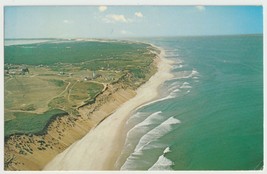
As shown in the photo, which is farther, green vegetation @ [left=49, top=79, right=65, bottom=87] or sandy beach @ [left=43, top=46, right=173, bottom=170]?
green vegetation @ [left=49, top=79, right=65, bottom=87]

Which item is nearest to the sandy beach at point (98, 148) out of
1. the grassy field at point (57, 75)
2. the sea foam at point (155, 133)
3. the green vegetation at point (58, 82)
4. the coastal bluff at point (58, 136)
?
the coastal bluff at point (58, 136)

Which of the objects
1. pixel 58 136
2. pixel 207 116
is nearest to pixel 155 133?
pixel 207 116

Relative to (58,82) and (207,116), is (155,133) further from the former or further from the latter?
(58,82)

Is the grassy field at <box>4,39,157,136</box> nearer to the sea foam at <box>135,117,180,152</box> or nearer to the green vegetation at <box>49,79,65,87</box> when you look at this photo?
the green vegetation at <box>49,79,65,87</box>

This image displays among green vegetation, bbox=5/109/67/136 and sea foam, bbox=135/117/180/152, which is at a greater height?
green vegetation, bbox=5/109/67/136

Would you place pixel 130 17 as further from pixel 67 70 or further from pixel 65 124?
pixel 65 124

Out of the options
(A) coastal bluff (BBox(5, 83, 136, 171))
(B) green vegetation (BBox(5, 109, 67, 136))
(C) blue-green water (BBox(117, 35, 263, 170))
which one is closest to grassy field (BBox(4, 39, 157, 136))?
(B) green vegetation (BBox(5, 109, 67, 136))

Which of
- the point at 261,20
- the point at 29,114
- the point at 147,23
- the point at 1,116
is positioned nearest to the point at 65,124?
the point at 29,114
